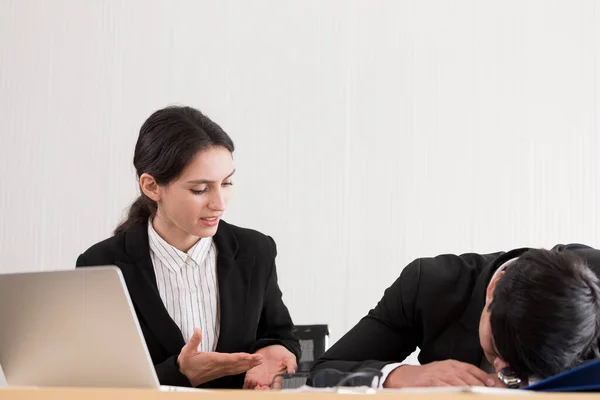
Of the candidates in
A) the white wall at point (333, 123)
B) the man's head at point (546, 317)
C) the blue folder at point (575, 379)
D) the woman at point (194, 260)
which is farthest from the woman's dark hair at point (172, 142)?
the white wall at point (333, 123)

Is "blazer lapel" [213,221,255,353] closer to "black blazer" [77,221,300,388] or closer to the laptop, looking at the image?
"black blazer" [77,221,300,388]

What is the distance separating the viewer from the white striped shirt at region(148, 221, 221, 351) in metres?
2.06

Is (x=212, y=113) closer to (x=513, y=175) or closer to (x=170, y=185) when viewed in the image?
(x=513, y=175)

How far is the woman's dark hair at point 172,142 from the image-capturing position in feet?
6.92

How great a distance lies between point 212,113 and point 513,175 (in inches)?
53.4

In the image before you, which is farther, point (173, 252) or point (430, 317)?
point (173, 252)

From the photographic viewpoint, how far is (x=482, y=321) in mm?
1558

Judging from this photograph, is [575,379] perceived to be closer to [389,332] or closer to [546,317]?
[546,317]

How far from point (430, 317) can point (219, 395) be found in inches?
40.6

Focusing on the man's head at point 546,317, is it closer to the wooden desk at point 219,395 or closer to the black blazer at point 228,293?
the wooden desk at point 219,395

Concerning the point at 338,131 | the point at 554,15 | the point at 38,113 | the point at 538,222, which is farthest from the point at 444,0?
the point at 38,113

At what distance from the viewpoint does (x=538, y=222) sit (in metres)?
3.80

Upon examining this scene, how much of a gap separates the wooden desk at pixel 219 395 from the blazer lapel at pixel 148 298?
94cm

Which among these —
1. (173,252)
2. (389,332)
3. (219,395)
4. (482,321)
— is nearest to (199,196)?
(173,252)
